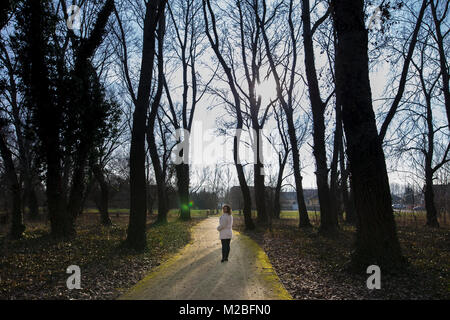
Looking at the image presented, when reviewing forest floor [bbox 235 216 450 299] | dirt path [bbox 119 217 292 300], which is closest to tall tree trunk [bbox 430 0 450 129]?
forest floor [bbox 235 216 450 299]

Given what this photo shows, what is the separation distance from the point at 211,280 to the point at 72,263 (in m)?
3.61

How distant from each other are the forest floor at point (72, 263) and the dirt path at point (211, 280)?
446 mm

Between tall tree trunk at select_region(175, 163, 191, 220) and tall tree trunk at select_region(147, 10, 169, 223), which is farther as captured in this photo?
tall tree trunk at select_region(175, 163, 191, 220)

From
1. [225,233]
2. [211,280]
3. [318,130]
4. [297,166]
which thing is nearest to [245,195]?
[297,166]

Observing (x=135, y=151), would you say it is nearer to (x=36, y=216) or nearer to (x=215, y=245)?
(x=215, y=245)

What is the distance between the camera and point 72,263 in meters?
6.96

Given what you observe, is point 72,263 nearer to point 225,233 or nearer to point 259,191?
point 225,233

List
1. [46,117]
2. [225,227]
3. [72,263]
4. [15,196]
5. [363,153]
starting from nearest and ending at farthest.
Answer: [363,153] → [72,263] → [225,227] → [46,117] → [15,196]

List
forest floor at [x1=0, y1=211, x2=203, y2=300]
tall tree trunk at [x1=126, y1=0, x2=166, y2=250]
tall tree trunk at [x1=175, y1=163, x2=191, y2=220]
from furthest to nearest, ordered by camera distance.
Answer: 1. tall tree trunk at [x1=175, y1=163, x2=191, y2=220]
2. tall tree trunk at [x1=126, y1=0, x2=166, y2=250]
3. forest floor at [x1=0, y1=211, x2=203, y2=300]

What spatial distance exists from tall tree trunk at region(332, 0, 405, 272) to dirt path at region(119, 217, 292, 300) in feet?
6.88

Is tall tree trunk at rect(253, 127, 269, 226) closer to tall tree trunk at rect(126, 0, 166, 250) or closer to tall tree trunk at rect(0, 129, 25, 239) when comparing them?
tall tree trunk at rect(126, 0, 166, 250)

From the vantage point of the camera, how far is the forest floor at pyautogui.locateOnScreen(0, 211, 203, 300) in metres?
5.11

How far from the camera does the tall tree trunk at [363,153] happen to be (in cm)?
589

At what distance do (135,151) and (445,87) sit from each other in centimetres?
1569
